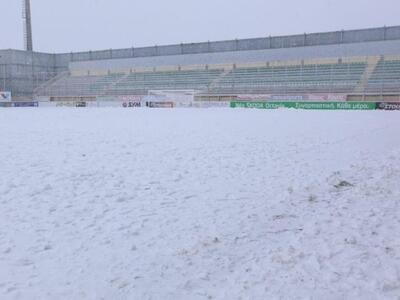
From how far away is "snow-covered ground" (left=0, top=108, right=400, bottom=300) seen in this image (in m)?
3.74

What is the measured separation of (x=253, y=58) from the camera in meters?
52.5

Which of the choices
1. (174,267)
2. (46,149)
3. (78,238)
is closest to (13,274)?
(78,238)

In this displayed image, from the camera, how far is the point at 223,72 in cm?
5191

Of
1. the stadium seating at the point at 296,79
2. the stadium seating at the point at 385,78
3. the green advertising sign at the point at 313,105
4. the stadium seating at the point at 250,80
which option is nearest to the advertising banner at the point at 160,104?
the stadium seating at the point at 250,80

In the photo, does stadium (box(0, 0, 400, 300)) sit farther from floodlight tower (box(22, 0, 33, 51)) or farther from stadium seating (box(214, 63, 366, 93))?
floodlight tower (box(22, 0, 33, 51))

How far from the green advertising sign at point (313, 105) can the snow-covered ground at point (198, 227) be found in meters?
30.4

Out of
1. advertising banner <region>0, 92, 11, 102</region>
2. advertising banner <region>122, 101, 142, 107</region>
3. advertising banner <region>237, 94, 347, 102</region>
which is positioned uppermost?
advertising banner <region>0, 92, 11, 102</region>

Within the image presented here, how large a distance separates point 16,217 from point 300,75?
142 ft

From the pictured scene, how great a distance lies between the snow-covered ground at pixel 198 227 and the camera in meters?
3.74

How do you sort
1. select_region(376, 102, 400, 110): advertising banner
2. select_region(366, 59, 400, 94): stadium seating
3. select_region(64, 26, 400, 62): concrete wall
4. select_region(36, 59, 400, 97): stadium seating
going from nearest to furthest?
select_region(376, 102, 400, 110): advertising banner < select_region(366, 59, 400, 94): stadium seating < select_region(36, 59, 400, 97): stadium seating < select_region(64, 26, 400, 62): concrete wall

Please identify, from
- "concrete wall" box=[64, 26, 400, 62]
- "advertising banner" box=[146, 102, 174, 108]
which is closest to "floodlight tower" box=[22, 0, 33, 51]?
"concrete wall" box=[64, 26, 400, 62]

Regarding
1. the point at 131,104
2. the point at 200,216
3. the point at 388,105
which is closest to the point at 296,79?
the point at 388,105

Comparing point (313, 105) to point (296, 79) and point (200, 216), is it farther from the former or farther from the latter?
point (200, 216)

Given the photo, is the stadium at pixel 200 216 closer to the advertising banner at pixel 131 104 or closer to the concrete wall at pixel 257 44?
the advertising banner at pixel 131 104
